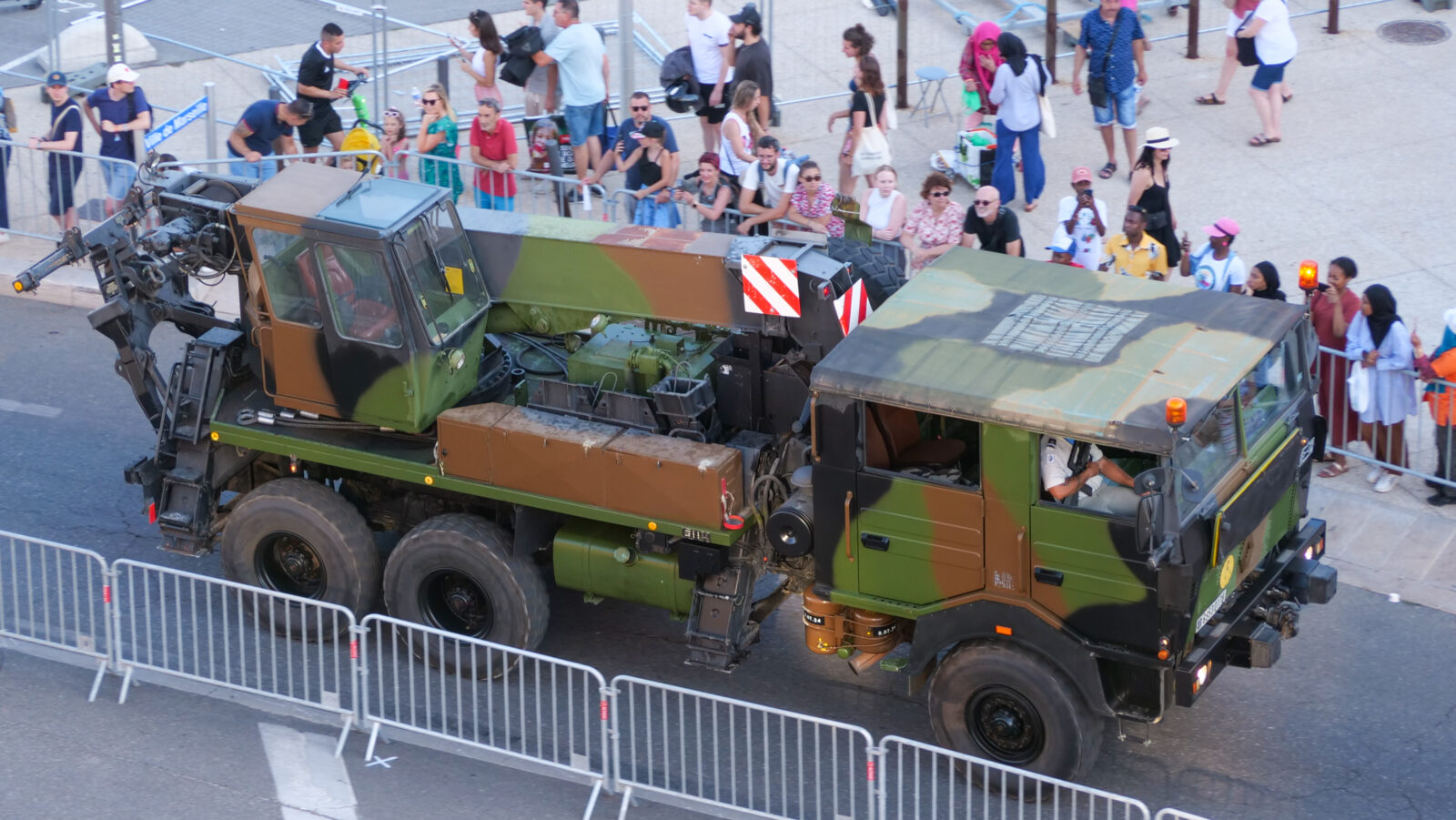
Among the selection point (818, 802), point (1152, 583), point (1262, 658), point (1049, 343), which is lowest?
point (818, 802)

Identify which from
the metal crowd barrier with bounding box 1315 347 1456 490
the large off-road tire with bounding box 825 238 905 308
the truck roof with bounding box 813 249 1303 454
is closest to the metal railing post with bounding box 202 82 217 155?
the large off-road tire with bounding box 825 238 905 308

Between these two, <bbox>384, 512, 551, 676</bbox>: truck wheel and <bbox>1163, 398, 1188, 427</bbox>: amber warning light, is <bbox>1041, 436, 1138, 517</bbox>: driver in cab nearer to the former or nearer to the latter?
<bbox>1163, 398, 1188, 427</bbox>: amber warning light

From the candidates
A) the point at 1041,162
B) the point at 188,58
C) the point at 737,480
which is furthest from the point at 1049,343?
the point at 188,58

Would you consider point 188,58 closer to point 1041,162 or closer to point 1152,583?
point 1041,162

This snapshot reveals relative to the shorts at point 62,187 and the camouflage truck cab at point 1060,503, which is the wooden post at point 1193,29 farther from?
the shorts at point 62,187

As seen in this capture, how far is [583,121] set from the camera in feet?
56.4

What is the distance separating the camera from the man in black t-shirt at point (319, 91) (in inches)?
680

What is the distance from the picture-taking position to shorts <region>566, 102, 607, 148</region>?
56.2ft

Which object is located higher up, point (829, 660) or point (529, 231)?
point (529, 231)

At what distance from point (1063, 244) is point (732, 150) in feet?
10.1

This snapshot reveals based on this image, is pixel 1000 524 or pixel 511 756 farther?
pixel 511 756

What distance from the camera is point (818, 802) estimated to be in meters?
9.98

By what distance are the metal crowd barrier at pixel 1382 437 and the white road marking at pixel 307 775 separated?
22.6 feet

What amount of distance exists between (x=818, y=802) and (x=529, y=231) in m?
3.81
